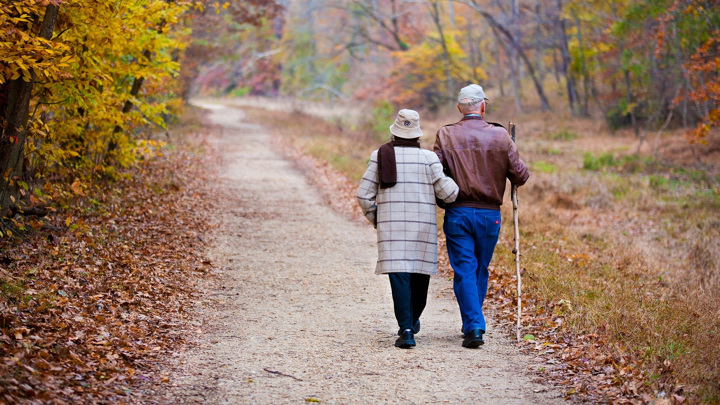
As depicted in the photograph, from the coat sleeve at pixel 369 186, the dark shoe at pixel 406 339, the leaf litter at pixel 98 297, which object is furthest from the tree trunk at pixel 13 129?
the dark shoe at pixel 406 339

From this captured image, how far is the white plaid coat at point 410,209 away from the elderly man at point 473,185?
162mm

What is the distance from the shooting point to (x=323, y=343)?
628 cm

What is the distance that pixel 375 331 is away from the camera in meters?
6.74

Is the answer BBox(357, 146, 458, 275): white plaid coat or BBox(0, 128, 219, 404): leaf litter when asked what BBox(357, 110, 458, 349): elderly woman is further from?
BBox(0, 128, 219, 404): leaf litter

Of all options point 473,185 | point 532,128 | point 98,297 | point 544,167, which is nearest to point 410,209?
point 473,185

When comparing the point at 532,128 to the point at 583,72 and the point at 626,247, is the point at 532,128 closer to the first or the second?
the point at 583,72

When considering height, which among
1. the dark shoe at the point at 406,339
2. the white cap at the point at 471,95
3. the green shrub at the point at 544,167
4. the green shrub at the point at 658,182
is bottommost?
the green shrub at the point at 658,182

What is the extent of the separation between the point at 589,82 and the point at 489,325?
31167 millimetres

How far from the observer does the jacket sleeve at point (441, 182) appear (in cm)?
591

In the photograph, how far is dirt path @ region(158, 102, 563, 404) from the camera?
507 centimetres

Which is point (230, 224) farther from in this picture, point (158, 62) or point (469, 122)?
point (469, 122)

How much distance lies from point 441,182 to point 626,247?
7312mm

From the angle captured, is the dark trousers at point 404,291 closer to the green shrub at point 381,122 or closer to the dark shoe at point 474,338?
the dark shoe at point 474,338

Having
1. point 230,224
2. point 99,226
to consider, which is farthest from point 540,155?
point 99,226
